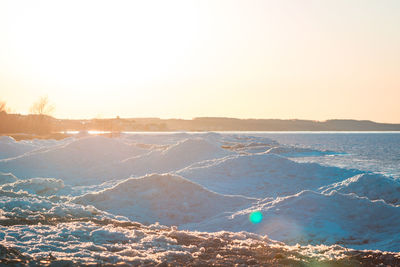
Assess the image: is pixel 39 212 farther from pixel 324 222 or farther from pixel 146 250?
pixel 324 222

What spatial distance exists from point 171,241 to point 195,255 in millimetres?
1109

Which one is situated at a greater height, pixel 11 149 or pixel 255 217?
pixel 11 149

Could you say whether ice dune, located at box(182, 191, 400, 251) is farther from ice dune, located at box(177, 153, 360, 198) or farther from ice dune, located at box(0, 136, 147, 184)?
ice dune, located at box(0, 136, 147, 184)

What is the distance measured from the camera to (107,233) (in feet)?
31.8

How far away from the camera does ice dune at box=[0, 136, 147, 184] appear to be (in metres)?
32.0

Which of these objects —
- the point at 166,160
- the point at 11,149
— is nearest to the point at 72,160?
the point at 166,160

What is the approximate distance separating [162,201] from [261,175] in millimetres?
10180

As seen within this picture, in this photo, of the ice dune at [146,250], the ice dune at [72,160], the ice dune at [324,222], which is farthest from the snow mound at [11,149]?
the ice dune at [146,250]

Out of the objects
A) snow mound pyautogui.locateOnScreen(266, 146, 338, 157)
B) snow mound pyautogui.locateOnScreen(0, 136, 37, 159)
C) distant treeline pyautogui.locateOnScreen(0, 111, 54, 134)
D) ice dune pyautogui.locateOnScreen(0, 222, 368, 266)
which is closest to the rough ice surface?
ice dune pyautogui.locateOnScreen(0, 222, 368, 266)

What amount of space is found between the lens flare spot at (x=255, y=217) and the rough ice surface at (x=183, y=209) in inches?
4.6

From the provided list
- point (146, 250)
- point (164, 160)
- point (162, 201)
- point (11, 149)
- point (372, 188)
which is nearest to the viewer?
point (146, 250)

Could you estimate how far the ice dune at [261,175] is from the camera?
2481 cm

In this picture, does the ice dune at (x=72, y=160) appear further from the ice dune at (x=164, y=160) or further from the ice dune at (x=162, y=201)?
the ice dune at (x=162, y=201)

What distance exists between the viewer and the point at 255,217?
617 inches
